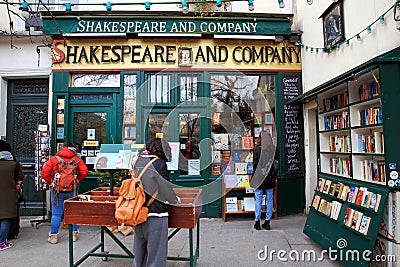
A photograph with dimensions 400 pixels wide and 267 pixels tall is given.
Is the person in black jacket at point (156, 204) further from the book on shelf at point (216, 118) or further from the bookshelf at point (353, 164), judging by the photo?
the book on shelf at point (216, 118)

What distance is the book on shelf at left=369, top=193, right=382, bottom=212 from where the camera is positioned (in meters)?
3.39

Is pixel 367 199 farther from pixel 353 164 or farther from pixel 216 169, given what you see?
pixel 216 169

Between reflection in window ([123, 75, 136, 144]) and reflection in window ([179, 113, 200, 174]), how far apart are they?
1014mm

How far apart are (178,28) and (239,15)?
4.51 feet

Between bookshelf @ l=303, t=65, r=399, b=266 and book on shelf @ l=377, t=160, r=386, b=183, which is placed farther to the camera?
book on shelf @ l=377, t=160, r=386, b=183

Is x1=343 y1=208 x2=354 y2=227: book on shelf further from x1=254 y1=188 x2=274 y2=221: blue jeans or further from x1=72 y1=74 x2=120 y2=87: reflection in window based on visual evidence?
x1=72 y1=74 x2=120 y2=87: reflection in window

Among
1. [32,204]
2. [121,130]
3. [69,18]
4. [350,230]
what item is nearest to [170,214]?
[350,230]

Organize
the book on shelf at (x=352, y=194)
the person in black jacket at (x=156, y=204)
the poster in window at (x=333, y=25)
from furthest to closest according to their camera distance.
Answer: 1. the poster in window at (x=333, y=25)
2. the book on shelf at (x=352, y=194)
3. the person in black jacket at (x=156, y=204)

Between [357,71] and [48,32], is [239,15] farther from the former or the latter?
[48,32]

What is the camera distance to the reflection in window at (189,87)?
650cm

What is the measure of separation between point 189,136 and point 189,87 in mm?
1076

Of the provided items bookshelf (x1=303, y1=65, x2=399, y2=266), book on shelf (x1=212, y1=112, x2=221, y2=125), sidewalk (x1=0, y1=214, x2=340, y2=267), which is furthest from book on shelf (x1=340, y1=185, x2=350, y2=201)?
book on shelf (x1=212, y1=112, x2=221, y2=125)

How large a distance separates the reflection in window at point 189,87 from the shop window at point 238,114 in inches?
15.5

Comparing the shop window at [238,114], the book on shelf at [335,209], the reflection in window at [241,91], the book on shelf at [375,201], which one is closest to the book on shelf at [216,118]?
the shop window at [238,114]
